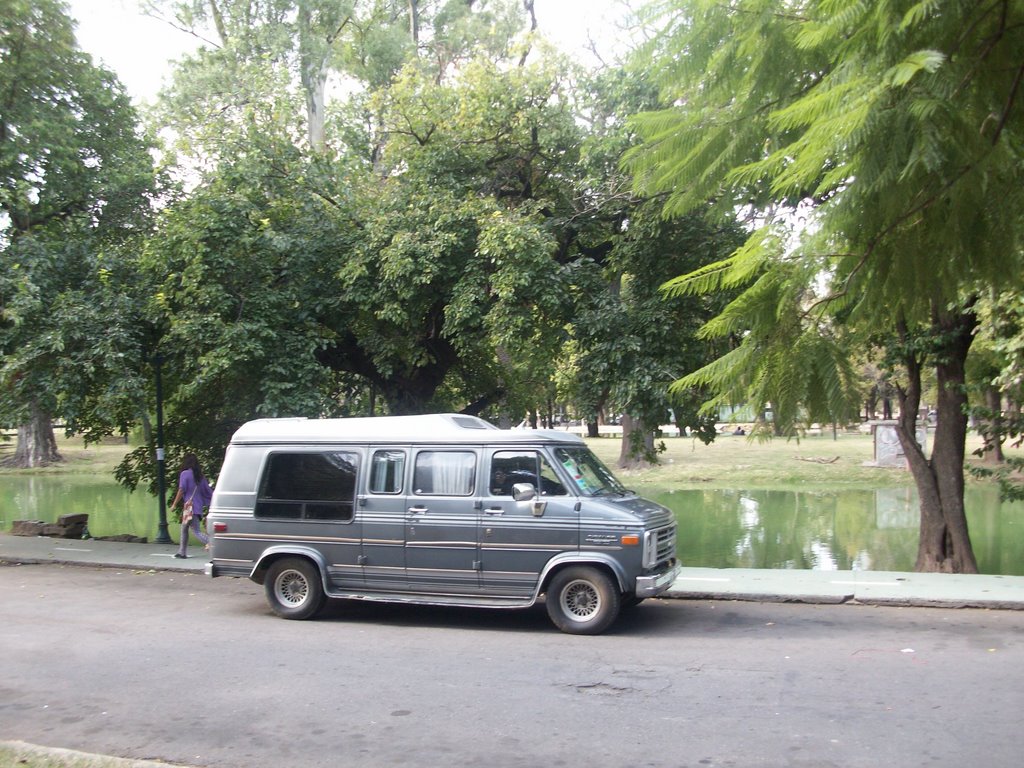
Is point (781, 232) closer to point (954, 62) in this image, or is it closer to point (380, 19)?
point (954, 62)

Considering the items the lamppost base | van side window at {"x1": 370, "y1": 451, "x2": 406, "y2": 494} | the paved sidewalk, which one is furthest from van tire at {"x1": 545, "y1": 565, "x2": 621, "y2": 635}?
the lamppost base

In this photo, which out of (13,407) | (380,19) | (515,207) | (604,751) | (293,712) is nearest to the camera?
(604,751)

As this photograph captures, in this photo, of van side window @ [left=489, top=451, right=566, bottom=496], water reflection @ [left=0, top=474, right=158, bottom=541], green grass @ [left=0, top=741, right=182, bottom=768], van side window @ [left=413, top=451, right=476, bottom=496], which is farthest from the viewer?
water reflection @ [left=0, top=474, right=158, bottom=541]

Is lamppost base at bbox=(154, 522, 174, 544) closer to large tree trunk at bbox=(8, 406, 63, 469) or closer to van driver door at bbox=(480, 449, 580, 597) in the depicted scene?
van driver door at bbox=(480, 449, 580, 597)

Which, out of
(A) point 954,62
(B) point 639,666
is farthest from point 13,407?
(A) point 954,62

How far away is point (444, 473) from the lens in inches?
403

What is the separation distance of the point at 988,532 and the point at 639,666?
687 inches

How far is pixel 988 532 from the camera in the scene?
22.0 m

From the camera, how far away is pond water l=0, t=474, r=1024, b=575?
60.5 ft

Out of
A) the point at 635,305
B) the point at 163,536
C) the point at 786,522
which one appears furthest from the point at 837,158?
the point at 786,522

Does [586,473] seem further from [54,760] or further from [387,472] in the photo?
[54,760]

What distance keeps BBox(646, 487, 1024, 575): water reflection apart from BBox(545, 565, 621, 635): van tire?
335 inches

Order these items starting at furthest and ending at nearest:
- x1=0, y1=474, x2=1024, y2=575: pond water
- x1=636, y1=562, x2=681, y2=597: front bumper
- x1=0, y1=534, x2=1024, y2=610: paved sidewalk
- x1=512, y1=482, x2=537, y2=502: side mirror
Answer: x1=0, y1=474, x2=1024, y2=575: pond water → x1=0, y1=534, x2=1024, y2=610: paved sidewalk → x1=512, y1=482, x2=537, y2=502: side mirror → x1=636, y1=562, x2=681, y2=597: front bumper

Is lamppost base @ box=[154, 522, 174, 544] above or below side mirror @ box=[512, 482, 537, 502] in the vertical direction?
below
